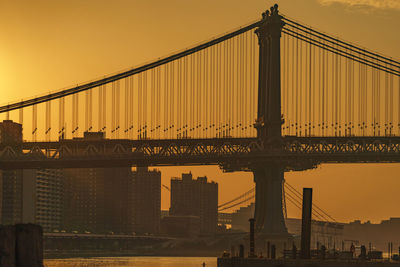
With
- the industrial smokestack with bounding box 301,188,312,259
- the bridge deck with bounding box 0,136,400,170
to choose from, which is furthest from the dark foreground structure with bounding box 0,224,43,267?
the bridge deck with bounding box 0,136,400,170

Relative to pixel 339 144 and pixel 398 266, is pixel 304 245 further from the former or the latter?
pixel 339 144

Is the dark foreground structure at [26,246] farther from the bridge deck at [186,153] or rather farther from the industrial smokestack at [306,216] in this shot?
the bridge deck at [186,153]

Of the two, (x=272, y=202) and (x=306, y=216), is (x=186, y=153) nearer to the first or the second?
(x=272, y=202)

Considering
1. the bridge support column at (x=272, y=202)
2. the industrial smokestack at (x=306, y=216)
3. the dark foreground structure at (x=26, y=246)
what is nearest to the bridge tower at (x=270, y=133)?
the bridge support column at (x=272, y=202)

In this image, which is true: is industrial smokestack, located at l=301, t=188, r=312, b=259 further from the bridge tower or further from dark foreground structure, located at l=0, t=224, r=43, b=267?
the bridge tower

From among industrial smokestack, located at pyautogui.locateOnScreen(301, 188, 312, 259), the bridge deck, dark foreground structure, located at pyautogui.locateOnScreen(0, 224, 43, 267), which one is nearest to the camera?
dark foreground structure, located at pyautogui.locateOnScreen(0, 224, 43, 267)

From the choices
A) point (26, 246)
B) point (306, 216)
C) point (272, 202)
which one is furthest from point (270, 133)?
point (26, 246)

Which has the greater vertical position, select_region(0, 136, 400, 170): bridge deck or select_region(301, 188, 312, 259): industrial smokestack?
select_region(0, 136, 400, 170): bridge deck

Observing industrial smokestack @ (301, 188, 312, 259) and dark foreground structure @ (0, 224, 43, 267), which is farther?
industrial smokestack @ (301, 188, 312, 259)
